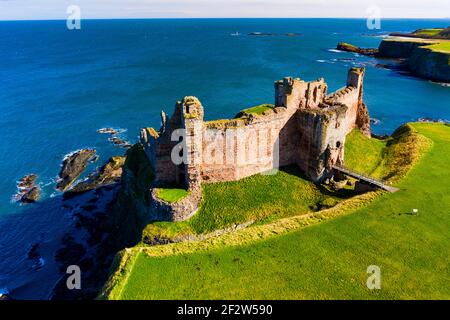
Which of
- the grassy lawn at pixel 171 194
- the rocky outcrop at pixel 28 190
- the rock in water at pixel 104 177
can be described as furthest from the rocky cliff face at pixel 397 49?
the grassy lawn at pixel 171 194

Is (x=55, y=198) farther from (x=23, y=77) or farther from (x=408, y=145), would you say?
(x=23, y=77)

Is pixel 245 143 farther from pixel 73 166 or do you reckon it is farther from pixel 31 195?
pixel 73 166

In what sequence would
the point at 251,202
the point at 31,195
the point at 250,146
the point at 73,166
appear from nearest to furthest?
the point at 251,202 → the point at 250,146 → the point at 31,195 → the point at 73,166

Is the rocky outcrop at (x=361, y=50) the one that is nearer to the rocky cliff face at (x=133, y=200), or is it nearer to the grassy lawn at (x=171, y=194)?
the rocky cliff face at (x=133, y=200)

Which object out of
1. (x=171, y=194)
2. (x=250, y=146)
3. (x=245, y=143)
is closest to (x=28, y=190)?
(x=171, y=194)

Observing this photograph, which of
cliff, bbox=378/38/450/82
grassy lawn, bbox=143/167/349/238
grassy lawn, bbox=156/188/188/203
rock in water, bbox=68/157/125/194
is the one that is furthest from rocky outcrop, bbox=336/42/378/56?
grassy lawn, bbox=156/188/188/203

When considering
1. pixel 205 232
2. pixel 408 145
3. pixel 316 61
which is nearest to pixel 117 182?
pixel 205 232
